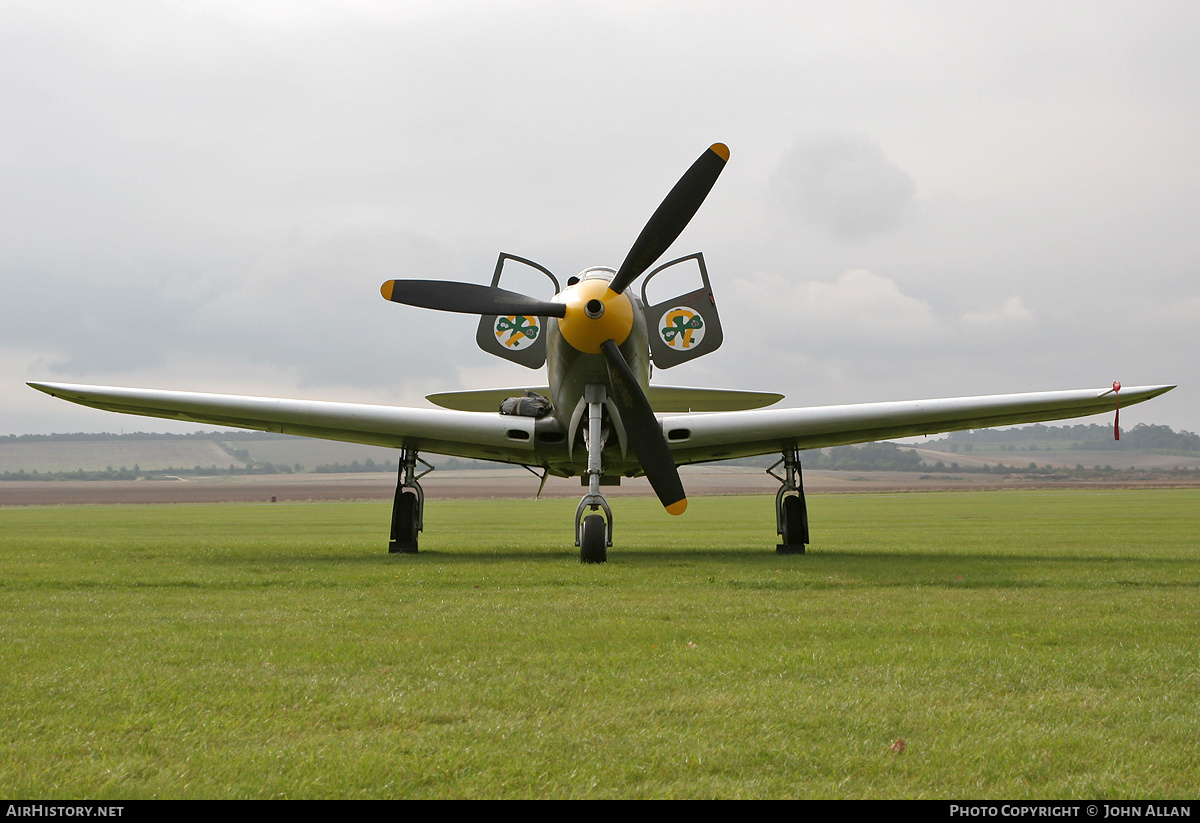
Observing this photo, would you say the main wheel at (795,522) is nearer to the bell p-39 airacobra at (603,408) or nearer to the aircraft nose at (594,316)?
the bell p-39 airacobra at (603,408)

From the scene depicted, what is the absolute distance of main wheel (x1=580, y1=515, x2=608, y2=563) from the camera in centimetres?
1337

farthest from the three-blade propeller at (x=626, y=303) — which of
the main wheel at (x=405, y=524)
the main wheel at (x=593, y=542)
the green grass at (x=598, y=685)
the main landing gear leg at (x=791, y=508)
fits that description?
the main wheel at (x=405, y=524)

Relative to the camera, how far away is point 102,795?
12.0 feet

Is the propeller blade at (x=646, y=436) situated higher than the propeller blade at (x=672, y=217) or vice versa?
the propeller blade at (x=672, y=217)

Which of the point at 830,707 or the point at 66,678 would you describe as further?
the point at 66,678

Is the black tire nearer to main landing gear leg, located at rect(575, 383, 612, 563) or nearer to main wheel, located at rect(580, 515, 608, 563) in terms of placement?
main landing gear leg, located at rect(575, 383, 612, 563)

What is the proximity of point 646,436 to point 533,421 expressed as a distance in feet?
7.62

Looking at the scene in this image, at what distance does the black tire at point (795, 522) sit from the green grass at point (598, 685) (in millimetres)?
5149

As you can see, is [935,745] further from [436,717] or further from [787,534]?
[787,534]

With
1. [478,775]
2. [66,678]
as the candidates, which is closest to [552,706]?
[478,775]

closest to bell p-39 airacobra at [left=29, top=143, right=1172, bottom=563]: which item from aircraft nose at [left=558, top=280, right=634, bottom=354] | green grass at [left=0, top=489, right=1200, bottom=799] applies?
aircraft nose at [left=558, top=280, right=634, bottom=354]

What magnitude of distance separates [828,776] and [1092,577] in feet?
30.1

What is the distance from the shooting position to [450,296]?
1390 centimetres

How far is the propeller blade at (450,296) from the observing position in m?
13.8
